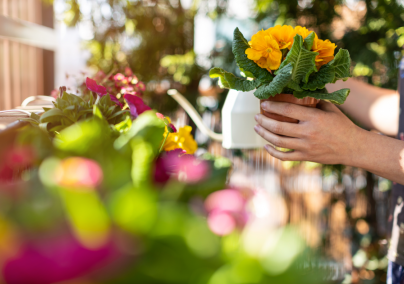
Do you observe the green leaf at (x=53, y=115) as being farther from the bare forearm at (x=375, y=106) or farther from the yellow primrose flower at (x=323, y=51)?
the bare forearm at (x=375, y=106)

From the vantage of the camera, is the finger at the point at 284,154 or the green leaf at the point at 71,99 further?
the finger at the point at 284,154

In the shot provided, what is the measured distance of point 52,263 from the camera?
0.49 ft

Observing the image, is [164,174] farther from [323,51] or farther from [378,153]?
[378,153]

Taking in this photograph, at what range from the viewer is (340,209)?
2236 mm

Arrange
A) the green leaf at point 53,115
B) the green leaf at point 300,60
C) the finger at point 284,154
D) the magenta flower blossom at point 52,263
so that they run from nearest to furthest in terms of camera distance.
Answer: the magenta flower blossom at point 52,263 → the green leaf at point 53,115 → the green leaf at point 300,60 → the finger at point 284,154

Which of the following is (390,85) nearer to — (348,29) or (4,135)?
(348,29)

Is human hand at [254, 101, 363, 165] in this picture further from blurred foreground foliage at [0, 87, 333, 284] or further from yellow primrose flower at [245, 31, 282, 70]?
blurred foreground foliage at [0, 87, 333, 284]

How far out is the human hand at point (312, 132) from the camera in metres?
0.69

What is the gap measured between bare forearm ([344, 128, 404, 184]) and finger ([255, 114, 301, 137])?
6.8 inches

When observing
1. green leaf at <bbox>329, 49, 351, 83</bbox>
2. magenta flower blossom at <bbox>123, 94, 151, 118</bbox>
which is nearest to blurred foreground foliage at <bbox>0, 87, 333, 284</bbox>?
magenta flower blossom at <bbox>123, 94, 151, 118</bbox>

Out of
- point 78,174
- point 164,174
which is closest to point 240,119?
point 164,174

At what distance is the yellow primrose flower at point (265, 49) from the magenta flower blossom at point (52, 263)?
52cm

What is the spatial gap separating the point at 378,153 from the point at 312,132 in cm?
20

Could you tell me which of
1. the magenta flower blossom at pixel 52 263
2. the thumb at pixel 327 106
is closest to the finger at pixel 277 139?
the thumb at pixel 327 106
